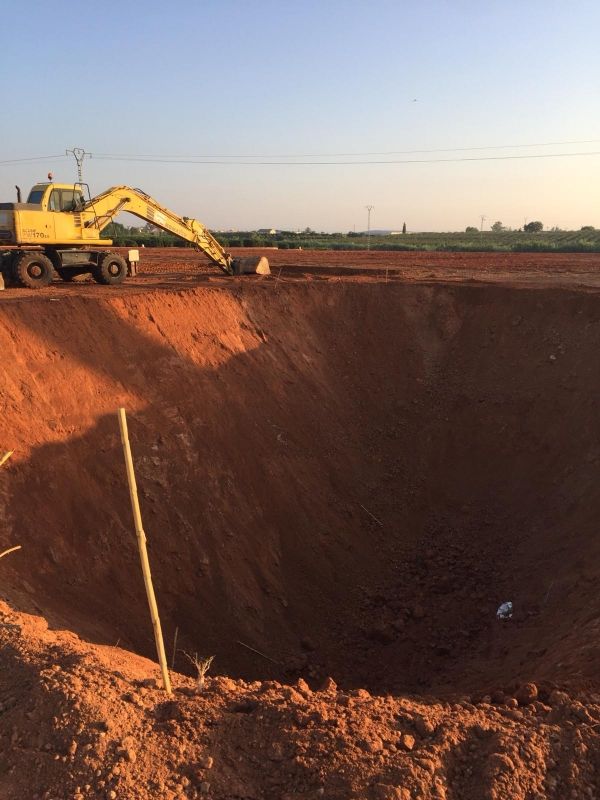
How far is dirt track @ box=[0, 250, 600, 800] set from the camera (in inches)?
141

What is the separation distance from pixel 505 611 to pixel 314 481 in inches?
152

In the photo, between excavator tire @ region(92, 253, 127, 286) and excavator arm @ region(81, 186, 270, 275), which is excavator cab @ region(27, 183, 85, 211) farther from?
excavator tire @ region(92, 253, 127, 286)

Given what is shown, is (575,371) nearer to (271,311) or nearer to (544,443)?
(544,443)

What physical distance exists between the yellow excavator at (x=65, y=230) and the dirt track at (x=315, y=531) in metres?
1.06

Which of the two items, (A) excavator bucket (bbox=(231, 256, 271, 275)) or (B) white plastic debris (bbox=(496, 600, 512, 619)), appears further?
(A) excavator bucket (bbox=(231, 256, 271, 275))

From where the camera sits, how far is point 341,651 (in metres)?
8.07

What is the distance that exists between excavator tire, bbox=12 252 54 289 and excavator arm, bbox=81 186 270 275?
1.44 metres

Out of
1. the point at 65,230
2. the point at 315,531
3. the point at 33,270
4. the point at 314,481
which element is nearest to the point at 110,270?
the point at 65,230

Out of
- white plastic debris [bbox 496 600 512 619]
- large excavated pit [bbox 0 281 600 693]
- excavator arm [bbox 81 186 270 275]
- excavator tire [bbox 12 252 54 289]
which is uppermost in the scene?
excavator arm [bbox 81 186 270 275]

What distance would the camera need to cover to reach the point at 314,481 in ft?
34.4

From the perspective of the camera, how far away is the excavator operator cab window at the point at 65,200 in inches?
559

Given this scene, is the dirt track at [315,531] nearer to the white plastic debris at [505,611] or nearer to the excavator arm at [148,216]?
the white plastic debris at [505,611]

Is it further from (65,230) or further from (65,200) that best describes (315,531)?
(65,200)

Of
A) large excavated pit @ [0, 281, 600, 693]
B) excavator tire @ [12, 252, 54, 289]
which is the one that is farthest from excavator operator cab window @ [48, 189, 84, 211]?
large excavated pit @ [0, 281, 600, 693]
